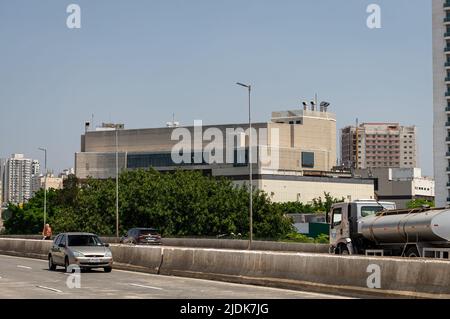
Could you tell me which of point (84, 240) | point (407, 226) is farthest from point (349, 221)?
point (84, 240)

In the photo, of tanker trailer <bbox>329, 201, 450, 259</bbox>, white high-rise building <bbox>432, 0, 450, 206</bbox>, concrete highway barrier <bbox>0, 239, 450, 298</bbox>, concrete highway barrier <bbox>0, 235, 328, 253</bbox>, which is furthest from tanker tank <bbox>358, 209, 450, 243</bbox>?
white high-rise building <bbox>432, 0, 450, 206</bbox>

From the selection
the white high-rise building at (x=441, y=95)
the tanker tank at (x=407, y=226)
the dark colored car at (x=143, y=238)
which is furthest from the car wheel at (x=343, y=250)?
the white high-rise building at (x=441, y=95)

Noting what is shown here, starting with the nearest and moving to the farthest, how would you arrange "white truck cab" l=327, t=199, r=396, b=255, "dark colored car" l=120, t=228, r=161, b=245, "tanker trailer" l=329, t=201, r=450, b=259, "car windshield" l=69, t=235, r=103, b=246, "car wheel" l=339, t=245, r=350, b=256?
"tanker trailer" l=329, t=201, r=450, b=259, "car windshield" l=69, t=235, r=103, b=246, "white truck cab" l=327, t=199, r=396, b=255, "car wheel" l=339, t=245, r=350, b=256, "dark colored car" l=120, t=228, r=161, b=245

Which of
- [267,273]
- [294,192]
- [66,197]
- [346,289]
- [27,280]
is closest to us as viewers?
[346,289]

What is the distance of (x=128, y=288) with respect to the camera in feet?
85.9

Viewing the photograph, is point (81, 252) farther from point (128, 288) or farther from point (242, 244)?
point (242, 244)

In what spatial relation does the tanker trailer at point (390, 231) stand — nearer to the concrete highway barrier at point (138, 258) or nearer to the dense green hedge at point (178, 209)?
the concrete highway barrier at point (138, 258)

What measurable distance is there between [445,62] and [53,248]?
12186 centimetres

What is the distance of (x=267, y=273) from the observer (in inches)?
1081

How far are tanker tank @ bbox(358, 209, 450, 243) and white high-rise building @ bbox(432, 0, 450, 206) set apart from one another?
383 ft

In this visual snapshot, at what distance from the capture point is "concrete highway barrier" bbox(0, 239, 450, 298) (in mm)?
20562

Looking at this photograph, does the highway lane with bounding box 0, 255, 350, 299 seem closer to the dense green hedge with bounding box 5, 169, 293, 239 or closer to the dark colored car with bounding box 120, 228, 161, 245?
Result: the dark colored car with bounding box 120, 228, 161, 245

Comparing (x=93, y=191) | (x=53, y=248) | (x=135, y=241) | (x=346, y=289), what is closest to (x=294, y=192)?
(x=93, y=191)
